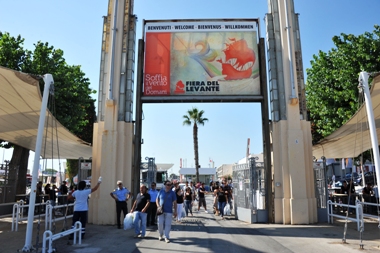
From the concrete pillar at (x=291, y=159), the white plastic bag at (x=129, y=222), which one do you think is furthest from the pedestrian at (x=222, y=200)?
the white plastic bag at (x=129, y=222)

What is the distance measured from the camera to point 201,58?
15.2 m

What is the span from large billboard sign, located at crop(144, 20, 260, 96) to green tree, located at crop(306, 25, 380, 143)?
25.5 ft

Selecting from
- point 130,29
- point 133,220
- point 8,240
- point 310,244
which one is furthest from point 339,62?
point 8,240

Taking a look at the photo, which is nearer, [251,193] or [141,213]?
[141,213]

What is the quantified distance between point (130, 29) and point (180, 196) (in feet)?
24.8

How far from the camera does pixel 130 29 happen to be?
1511 centimetres

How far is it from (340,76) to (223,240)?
14606 mm

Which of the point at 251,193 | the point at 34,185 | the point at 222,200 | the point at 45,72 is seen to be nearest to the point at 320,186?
the point at 251,193

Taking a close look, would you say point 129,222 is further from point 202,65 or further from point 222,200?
point 202,65

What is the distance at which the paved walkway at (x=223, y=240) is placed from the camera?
27.9 feet

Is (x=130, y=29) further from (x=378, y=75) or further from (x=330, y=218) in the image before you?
(x=330, y=218)

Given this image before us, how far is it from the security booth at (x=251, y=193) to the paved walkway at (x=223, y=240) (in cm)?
112

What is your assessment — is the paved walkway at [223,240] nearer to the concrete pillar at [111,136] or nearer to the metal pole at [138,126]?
the concrete pillar at [111,136]

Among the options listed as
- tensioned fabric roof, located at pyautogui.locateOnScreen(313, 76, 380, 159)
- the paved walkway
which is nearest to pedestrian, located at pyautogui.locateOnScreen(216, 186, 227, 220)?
the paved walkway
